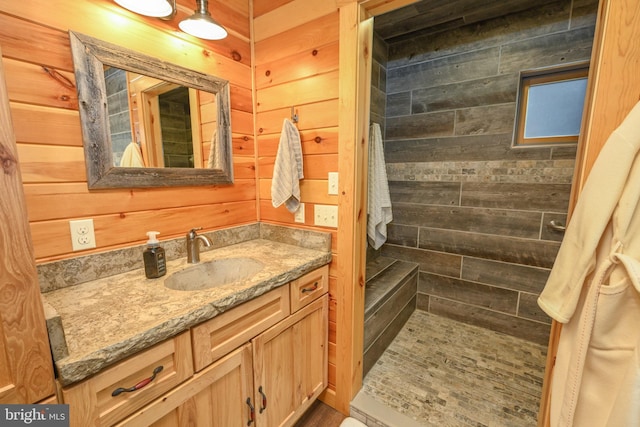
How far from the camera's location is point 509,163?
2061 mm

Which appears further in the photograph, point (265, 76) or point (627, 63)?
point (265, 76)

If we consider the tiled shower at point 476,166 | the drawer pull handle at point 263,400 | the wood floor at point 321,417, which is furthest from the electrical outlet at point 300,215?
the tiled shower at point 476,166

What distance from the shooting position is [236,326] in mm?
1005

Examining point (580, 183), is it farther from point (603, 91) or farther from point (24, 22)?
point (24, 22)

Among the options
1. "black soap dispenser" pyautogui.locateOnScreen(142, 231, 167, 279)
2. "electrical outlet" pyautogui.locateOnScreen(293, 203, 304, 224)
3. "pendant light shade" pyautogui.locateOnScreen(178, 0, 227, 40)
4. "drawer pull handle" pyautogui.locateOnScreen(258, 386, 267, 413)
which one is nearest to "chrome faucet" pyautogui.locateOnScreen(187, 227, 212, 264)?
"black soap dispenser" pyautogui.locateOnScreen(142, 231, 167, 279)

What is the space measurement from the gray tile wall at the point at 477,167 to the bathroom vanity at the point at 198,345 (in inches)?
56.6

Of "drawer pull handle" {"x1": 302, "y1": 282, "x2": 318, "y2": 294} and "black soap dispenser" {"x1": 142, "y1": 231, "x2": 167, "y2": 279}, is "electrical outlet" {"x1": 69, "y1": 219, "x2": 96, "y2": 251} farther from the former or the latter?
"drawer pull handle" {"x1": 302, "y1": 282, "x2": 318, "y2": 294}

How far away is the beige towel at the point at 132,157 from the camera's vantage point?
1125 millimetres

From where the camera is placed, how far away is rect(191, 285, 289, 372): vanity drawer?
2.90 feet

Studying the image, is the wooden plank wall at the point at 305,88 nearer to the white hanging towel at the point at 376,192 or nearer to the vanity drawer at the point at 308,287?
the vanity drawer at the point at 308,287

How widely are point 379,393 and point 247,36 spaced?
7.38 ft

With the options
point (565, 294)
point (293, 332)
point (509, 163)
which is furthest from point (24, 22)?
point (509, 163)

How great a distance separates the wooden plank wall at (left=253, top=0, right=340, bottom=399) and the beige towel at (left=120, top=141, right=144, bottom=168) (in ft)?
2.16

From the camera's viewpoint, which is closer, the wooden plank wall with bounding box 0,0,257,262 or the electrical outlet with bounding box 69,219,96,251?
the wooden plank wall with bounding box 0,0,257,262
